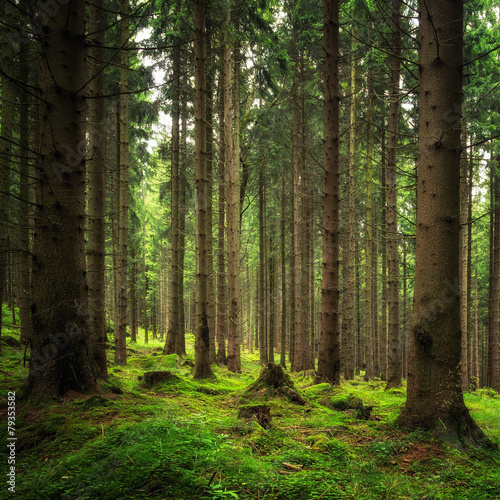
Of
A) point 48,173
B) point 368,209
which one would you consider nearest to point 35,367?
point 48,173

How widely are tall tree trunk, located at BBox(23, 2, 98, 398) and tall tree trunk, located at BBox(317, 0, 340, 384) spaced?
16.6 feet

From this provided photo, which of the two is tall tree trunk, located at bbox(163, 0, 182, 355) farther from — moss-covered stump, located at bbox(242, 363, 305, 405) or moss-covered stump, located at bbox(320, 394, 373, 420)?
moss-covered stump, located at bbox(320, 394, 373, 420)

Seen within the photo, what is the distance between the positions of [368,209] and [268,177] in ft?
20.3

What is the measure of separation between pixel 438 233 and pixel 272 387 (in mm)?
3794

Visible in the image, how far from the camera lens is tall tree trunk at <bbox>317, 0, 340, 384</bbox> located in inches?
293

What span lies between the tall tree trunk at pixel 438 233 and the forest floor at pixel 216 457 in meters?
0.48

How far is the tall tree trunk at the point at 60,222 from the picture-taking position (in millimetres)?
3934

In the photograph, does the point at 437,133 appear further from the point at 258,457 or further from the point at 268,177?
the point at 268,177

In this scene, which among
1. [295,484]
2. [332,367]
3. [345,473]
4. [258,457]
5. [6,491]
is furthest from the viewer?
[332,367]

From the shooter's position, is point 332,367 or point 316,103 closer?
point 332,367

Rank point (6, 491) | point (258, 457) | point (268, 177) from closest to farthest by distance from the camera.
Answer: point (6, 491) → point (258, 457) → point (268, 177)

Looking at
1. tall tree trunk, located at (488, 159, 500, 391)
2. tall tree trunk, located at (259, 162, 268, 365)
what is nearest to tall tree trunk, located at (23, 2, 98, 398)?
tall tree trunk, located at (259, 162, 268, 365)

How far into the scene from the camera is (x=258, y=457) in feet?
10.3

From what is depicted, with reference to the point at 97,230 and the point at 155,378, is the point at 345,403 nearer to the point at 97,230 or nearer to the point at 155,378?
the point at 155,378
